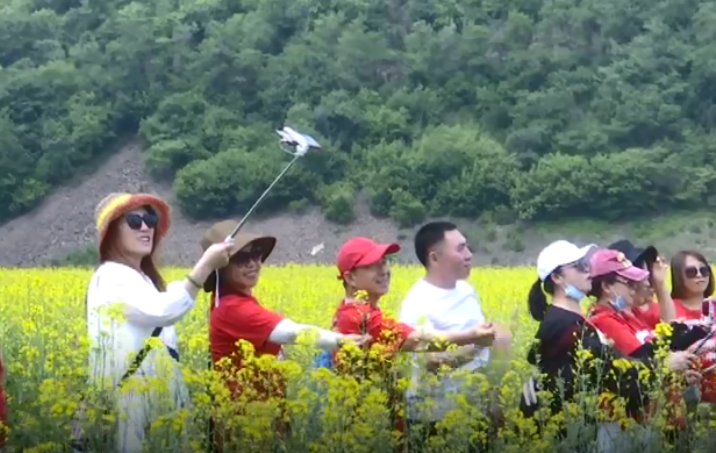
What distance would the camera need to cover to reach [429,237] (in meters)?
4.34

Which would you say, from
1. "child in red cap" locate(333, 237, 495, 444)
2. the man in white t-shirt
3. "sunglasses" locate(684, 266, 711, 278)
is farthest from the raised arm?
"child in red cap" locate(333, 237, 495, 444)

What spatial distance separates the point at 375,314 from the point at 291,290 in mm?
6633

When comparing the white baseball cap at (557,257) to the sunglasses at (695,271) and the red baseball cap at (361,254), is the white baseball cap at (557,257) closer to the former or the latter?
the red baseball cap at (361,254)

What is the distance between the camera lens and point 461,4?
5591 centimetres

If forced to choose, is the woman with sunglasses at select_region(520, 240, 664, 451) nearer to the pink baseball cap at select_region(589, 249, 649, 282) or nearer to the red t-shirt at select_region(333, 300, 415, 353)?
the pink baseball cap at select_region(589, 249, 649, 282)

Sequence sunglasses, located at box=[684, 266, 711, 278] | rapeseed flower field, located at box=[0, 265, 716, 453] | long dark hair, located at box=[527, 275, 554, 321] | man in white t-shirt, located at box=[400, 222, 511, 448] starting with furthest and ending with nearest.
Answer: sunglasses, located at box=[684, 266, 711, 278], long dark hair, located at box=[527, 275, 554, 321], man in white t-shirt, located at box=[400, 222, 511, 448], rapeseed flower field, located at box=[0, 265, 716, 453]

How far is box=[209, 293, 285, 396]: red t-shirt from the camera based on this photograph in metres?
3.76

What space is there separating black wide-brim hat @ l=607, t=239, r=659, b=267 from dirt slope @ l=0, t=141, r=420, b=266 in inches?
892

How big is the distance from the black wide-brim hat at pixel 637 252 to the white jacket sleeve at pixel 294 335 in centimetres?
134

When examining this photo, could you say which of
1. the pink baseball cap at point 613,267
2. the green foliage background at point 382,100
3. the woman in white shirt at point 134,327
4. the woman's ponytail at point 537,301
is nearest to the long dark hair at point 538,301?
the woman's ponytail at point 537,301

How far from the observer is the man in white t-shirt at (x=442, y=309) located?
374 cm

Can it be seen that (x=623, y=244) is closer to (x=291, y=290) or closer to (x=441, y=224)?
(x=441, y=224)

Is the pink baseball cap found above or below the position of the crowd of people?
above

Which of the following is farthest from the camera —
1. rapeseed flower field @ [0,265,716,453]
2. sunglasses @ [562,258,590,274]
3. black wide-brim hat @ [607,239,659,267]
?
black wide-brim hat @ [607,239,659,267]
